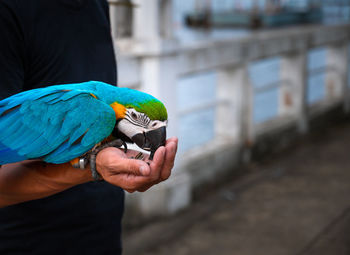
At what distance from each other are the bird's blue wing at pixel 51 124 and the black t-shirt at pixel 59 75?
0.06 metres

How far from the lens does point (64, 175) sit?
38.6 inches

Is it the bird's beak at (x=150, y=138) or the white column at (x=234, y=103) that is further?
the white column at (x=234, y=103)

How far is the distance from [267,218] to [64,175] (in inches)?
112

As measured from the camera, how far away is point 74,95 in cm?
100

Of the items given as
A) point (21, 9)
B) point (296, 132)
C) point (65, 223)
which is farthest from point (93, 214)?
point (296, 132)

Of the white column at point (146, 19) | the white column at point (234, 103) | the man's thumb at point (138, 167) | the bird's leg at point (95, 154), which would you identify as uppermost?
the white column at point (146, 19)

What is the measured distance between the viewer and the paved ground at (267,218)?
10.2ft

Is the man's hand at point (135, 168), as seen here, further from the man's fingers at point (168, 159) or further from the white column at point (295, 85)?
the white column at point (295, 85)

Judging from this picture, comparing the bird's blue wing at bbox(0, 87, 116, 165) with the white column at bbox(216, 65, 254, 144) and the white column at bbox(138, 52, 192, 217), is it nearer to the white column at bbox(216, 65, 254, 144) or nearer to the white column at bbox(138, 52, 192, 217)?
the white column at bbox(138, 52, 192, 217)

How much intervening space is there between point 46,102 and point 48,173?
162mm

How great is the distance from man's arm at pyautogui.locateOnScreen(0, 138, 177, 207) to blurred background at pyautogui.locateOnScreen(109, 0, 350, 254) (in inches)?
50.4

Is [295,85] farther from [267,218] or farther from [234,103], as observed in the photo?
[267,218]

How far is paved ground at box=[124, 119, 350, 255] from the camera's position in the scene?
3.11 meters

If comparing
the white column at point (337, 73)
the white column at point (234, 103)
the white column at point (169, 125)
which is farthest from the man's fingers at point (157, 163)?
the white column at point (337, 73)
